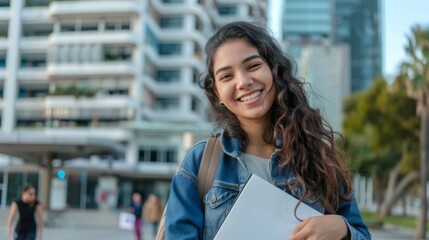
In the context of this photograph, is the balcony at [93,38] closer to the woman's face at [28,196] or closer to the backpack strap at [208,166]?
the woman's face at [28,196]

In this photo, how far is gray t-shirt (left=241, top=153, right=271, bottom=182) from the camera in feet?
5.50

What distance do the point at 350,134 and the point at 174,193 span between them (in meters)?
40.6

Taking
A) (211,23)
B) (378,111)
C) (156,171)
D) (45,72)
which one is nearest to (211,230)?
(378,111)

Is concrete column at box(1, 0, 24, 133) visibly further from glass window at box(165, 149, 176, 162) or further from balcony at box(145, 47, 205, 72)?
glass window at box(165, 149, 176, 162)

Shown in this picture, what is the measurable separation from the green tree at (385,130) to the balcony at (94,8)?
19181 millimetres

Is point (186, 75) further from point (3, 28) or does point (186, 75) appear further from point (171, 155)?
point (3, 28)

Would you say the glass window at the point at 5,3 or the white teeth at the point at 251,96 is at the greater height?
the glass window at the point at 5,3

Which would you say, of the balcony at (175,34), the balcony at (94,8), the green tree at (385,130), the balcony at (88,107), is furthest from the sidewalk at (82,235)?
the balcony at (175,34)

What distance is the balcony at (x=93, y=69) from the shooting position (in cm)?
4544

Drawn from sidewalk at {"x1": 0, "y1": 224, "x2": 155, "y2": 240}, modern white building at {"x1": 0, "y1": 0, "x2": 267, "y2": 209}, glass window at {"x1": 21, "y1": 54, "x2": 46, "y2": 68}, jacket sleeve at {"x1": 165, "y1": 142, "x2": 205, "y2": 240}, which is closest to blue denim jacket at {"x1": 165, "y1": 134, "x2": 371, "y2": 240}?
jacket sleeve at {"x1": 165, "y1": 142, "x2": 205, "y2": 240}

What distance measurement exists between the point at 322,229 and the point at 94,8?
Answer: 46.6 m

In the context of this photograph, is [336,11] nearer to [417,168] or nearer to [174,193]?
[417,168]

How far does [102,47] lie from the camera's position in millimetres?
46250

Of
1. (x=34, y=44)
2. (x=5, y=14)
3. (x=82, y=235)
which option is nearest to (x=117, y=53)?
(x=34, y=44)
